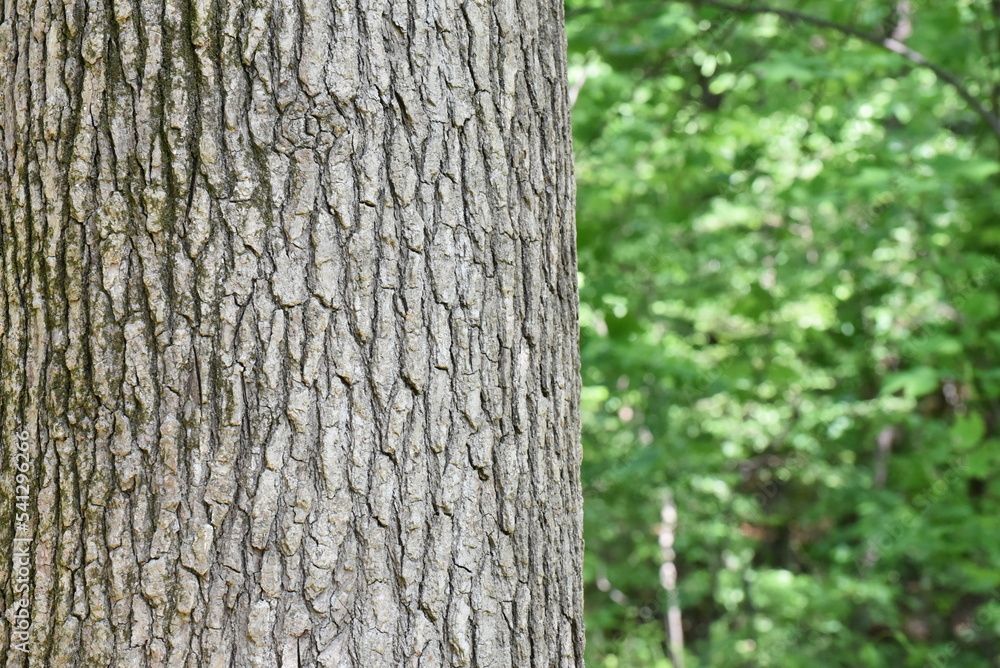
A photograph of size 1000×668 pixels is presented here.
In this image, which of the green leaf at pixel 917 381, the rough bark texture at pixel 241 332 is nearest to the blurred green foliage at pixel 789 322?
the green leaf at pixel 917 381

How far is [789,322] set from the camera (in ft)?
16.7

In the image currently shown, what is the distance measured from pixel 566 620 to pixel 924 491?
13.0ft

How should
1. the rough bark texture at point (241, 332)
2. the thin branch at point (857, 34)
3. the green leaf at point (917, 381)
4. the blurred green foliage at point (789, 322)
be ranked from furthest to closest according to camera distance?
the blurred green foliage at point (789, 322) < the green leaf at point (917, 381) < the thin branch at point (857, 34) < the rough bark texture at point (241, 332)

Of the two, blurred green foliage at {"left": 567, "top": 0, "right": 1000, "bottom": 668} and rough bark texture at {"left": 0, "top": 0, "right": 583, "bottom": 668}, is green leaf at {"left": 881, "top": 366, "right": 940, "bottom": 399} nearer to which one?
blurred green foliage at {"left": 567, "top": 0, "right": 1000, "bottom": 668}

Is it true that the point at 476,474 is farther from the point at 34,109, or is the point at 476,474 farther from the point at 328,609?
the point at 34,109

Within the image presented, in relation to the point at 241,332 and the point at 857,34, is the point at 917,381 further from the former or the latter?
the point at 241,332

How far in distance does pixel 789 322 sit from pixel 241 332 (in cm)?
460

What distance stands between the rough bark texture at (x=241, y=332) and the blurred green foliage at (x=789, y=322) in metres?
1.90

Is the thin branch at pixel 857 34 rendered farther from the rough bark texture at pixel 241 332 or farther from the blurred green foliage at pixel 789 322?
the rough bark texture at pixel 241 332

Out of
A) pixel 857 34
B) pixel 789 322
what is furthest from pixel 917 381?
pixel 789 322

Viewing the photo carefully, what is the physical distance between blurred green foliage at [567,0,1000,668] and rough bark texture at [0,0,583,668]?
1896 mm

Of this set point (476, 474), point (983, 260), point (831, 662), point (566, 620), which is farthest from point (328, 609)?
point (831, 662)

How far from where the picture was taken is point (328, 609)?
3.39ft

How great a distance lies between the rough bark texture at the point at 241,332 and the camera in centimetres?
102
